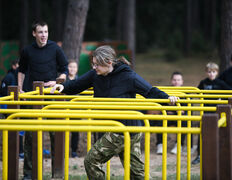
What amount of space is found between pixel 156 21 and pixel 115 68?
40.2 meters

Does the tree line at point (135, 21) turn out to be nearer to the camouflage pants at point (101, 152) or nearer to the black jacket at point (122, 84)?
the black jacket at point (122, 84)

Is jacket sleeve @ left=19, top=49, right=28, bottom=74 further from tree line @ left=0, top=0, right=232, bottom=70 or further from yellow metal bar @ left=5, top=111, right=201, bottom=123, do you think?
tree line @ left=0, top=0, right=232, bottom=70

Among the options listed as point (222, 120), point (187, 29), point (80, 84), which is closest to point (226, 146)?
point (222, 120)

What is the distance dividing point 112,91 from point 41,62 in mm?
2045

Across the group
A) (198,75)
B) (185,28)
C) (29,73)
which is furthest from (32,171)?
(185,28)

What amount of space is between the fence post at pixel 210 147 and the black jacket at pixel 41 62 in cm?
372

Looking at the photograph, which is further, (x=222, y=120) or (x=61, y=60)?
(x=61, y=60)

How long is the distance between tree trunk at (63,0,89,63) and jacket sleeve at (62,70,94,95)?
19.5 ft

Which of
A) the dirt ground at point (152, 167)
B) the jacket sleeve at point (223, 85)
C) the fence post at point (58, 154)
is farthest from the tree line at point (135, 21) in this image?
the fence post at point (58, 154)

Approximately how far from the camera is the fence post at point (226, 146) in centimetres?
381

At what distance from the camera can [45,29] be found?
6359mm

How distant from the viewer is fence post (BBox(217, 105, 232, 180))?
3807mm

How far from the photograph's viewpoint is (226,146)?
3.90 meters

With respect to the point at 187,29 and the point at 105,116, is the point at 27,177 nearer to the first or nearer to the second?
the point at 105,116
